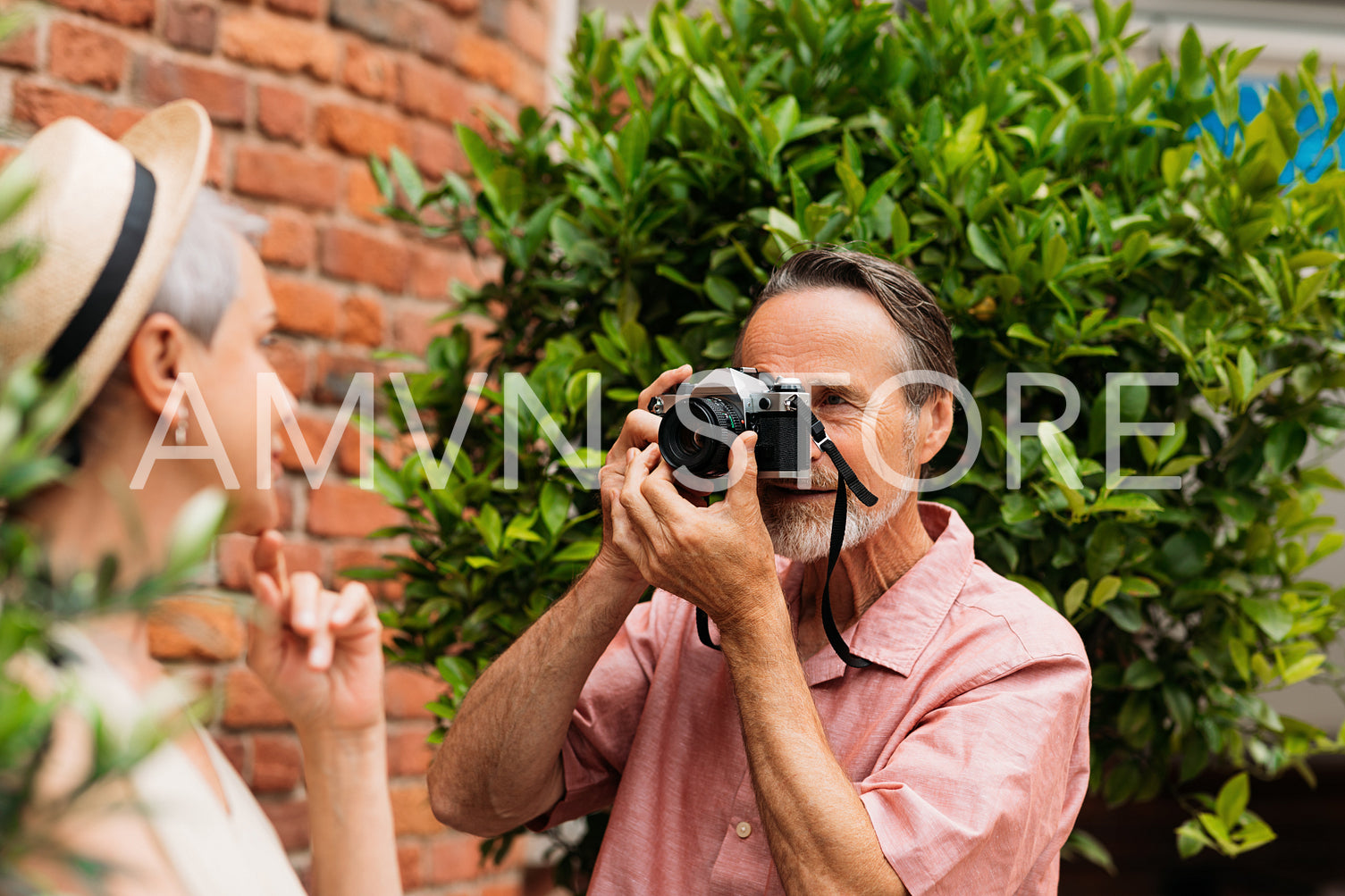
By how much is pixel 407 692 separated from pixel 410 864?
15.5 inches

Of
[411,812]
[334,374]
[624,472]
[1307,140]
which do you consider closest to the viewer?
[624,472]

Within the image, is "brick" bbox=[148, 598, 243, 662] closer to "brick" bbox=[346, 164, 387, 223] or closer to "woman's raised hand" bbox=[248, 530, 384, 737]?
"woman's raised hand" bbox=[248, 530, 384, 737]

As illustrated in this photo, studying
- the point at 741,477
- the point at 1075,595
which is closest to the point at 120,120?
the point at 741,477

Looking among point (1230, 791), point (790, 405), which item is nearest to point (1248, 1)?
point (1230, 791)

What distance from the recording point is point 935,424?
163cm

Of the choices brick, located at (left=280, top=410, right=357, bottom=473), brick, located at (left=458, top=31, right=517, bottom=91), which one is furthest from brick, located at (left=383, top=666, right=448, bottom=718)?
brick, located at (left=458, top=31, right=517, bottom=91)

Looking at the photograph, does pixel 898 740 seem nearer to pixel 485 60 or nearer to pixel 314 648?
pixel 314 648

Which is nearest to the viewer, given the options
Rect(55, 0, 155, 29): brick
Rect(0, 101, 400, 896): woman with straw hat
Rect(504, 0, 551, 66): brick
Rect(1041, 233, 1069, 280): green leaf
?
Rect(0, 101, 400, 896): woman with straw hat

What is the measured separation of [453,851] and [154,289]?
1.93 m

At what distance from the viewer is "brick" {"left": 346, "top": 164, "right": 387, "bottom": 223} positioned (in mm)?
2504

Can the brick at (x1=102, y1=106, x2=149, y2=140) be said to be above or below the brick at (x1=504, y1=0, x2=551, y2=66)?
below

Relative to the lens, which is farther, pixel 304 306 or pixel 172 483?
pixel 304 306

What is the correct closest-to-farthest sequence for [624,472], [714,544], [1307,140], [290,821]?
[714,544] → [624,472] → [1307,140] → [290,821]

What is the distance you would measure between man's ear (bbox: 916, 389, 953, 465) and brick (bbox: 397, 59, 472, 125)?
1.48m
